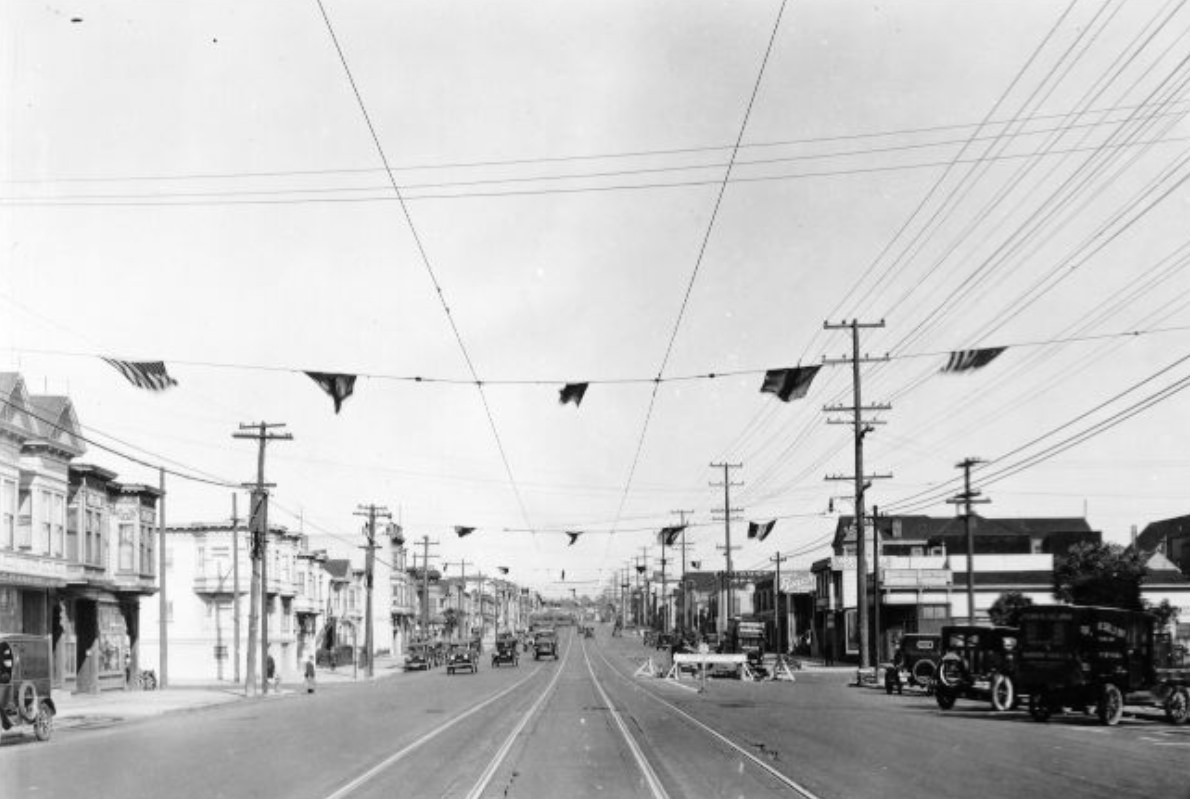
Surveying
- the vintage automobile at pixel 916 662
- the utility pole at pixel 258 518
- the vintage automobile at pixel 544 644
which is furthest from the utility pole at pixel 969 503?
→ the vintage automobile at pixel 544 644

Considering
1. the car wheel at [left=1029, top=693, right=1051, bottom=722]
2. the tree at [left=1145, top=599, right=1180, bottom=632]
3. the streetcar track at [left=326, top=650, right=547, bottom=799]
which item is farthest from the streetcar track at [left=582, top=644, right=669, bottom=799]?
the tree at [left=1145, top=599, right=1180, bottom=632]

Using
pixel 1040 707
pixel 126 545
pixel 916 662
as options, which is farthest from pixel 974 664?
pixel 126 545

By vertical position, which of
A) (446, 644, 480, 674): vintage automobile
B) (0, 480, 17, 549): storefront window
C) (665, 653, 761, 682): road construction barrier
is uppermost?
(0, 480, 17, 549): storefront window

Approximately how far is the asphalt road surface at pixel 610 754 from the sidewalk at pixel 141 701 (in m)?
1.36

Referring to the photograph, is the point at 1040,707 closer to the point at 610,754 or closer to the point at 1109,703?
the point at 1109,703

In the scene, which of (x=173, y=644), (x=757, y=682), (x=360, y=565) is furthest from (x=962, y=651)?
(x=360, y=565)

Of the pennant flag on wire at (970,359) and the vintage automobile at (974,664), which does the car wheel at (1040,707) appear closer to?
the vintage automobile at (974,664)

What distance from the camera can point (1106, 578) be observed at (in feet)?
201

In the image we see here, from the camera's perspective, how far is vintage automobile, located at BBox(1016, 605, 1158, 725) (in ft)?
93.0

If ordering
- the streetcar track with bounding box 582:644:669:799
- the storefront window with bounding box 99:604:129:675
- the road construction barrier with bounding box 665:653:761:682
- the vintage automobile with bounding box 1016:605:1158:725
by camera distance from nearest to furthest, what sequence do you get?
the streetcar track with bounding box 582:644:669:799
the vintage automobile with bounding box 1016:605:1158:725
the storefront window with bounding box 99:604:129:675
the road construction barrier with bounding box 665:653:761:682

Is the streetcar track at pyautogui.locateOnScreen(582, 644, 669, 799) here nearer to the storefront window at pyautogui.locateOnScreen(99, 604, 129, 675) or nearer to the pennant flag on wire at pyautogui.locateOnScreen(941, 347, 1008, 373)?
the pennant flag on wire at pyautogui.locateOnScreen(941, 347, 1008, 373)

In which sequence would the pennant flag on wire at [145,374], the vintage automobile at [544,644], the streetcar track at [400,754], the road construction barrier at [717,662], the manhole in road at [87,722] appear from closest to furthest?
the streetcar track at [400,754] → the pennant flag on wire at [145,374] → the manhole in road at [87,722] → the road construction barrier at [717,662] → the vintage automobile at [544,644]

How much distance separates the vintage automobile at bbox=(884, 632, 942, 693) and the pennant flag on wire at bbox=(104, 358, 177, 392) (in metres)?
30.0

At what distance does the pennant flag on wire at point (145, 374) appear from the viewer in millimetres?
22266
